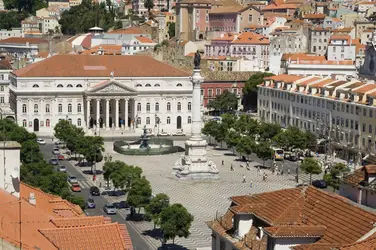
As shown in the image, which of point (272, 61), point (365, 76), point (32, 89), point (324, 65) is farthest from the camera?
point (272, 61)

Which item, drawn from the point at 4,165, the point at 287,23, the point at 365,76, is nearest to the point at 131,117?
the point at 365,76

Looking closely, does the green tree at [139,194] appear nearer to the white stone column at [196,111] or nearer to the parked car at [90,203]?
the parked car at [90,203]

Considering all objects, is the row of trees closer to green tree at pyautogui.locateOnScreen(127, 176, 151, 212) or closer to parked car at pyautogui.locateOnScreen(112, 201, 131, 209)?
green tree at pyautogui.locateOnScreen(127, 176, 151, 212)

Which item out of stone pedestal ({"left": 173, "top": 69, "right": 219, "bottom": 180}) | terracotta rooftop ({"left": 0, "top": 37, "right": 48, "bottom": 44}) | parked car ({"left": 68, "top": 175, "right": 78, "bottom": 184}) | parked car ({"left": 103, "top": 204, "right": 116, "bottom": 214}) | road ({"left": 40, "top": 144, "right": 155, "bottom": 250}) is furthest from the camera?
terracotta rooftop ({"left": 0, "top": 37, "right": 48, "bottom": 44})

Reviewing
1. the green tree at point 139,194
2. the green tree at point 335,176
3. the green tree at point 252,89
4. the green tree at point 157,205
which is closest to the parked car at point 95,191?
the green tree at point 139,194

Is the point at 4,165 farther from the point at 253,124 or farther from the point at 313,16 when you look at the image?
the point at 313,16

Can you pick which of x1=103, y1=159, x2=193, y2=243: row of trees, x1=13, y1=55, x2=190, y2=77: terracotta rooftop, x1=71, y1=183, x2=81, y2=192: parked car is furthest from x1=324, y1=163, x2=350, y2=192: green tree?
x1=13, y1=55, x2=190, y2=77: terracotta rooftop
